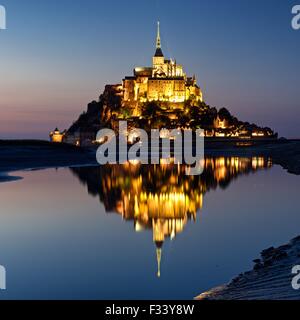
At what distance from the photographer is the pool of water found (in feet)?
22.0

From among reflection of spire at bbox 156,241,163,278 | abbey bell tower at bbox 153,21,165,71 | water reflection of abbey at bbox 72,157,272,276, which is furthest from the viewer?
abbey bell tower at bbox 153,21,165,71

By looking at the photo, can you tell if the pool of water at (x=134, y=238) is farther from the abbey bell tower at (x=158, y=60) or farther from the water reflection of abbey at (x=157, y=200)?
the abbey bell tower at (x=158, y=60)

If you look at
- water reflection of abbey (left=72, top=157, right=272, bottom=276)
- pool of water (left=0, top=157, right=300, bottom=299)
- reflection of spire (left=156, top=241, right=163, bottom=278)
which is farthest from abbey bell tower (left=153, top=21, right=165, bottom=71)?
reflection of spire (left=156, top=241, right=163, bottom=278)

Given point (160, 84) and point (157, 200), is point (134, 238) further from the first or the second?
point (160, 84)

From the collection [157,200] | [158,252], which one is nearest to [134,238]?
[158,252]

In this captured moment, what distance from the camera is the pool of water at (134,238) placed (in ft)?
22.0

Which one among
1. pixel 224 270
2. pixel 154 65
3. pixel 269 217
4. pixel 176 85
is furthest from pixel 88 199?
pixel 154 65

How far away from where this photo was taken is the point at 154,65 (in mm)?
95375

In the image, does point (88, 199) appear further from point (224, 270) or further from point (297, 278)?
point (297, 278)

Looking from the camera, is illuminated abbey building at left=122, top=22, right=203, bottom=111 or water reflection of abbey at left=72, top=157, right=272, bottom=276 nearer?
water reflection of abbey at left=72, top=157, right=272, bottom=276

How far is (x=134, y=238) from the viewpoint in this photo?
10.0m

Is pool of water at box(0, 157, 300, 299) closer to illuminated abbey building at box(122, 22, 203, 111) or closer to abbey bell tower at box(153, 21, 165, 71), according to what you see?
illuminated abbey building at box(122, 22, 203, 111)

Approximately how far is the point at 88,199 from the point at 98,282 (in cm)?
1052
